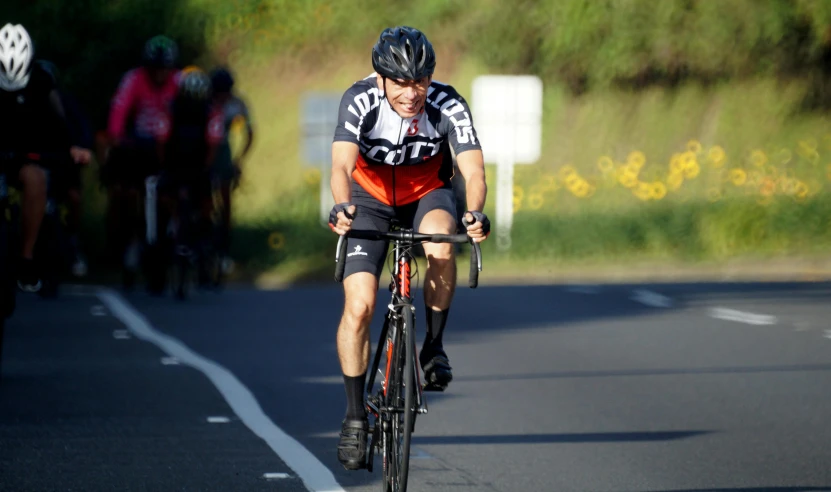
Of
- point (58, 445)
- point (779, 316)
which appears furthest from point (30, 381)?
point (779, 316)

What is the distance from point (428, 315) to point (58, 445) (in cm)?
219

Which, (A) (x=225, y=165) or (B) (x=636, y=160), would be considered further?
(B) (x=636, y=160)

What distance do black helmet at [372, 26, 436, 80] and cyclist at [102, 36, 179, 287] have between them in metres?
11.4

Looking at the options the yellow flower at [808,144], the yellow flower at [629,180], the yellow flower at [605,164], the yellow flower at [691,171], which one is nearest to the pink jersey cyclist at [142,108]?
the yellow flower at [629,180]

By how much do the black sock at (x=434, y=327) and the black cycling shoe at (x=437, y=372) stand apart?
49mm

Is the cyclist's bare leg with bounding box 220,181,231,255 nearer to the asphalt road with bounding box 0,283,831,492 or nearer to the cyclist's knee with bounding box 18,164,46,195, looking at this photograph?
the asphalt road with bounding box 0,283,831,492

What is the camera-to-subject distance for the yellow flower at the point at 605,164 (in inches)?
1286

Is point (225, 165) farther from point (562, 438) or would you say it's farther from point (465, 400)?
point (562, 438)

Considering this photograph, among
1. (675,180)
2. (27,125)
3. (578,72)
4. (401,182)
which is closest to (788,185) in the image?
(675,180)

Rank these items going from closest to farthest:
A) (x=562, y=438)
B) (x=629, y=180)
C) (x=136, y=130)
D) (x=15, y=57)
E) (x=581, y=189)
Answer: (x=562, y=438)
(x=15, y=57)
(x=136, y=130)
(x=629, y=180)
(x=581, y=189)

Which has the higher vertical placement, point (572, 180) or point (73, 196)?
point (572, 180)

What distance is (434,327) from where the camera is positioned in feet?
25.6

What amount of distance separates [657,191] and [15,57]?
63.9 ft

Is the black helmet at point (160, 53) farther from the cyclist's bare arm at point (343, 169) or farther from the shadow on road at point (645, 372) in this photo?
the cyclist's bare arm at point (343, 169)
